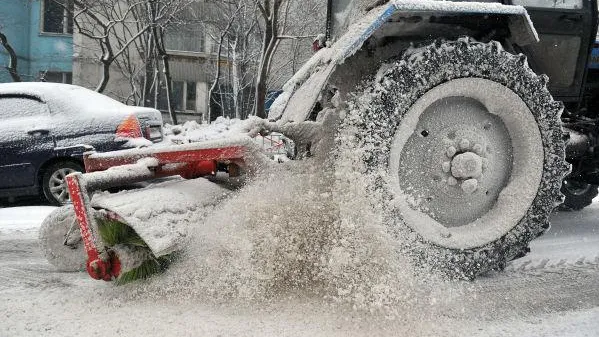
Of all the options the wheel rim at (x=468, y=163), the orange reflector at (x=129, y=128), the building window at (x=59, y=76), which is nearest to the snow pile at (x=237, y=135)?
the wheel rim at (x=468, y=163)

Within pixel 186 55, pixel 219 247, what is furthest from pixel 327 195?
pixel 186 55

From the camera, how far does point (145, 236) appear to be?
226cm

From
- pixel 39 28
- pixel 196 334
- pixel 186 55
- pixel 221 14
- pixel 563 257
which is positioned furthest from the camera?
pixel 186 55

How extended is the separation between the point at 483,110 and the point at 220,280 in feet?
5.76

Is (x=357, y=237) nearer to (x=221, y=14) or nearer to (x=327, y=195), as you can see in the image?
(x=327, y=195)

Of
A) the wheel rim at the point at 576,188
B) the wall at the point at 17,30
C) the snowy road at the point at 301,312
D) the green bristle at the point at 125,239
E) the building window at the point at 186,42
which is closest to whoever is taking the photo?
the snowy road at the point at 301,312

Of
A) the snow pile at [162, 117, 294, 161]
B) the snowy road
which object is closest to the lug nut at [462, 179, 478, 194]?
the snowy road

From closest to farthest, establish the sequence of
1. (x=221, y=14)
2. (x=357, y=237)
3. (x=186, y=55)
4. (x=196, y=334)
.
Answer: (x=196, y=334)
(x=357, y=237)
(x=221, y=14)
(x=186, y=55)

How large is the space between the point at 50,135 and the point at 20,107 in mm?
643

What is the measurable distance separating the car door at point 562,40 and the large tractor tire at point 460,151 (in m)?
1.07

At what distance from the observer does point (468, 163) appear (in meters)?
2.66

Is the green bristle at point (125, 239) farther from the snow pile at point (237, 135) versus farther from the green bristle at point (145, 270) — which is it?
the snow pile at point (237, 135)

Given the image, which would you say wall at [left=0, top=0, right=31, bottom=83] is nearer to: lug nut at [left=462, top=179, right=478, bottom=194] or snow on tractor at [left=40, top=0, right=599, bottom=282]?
snow on tractor at [left=40, top=0, right=599, bottom=282]

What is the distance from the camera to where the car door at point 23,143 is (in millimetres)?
6758
